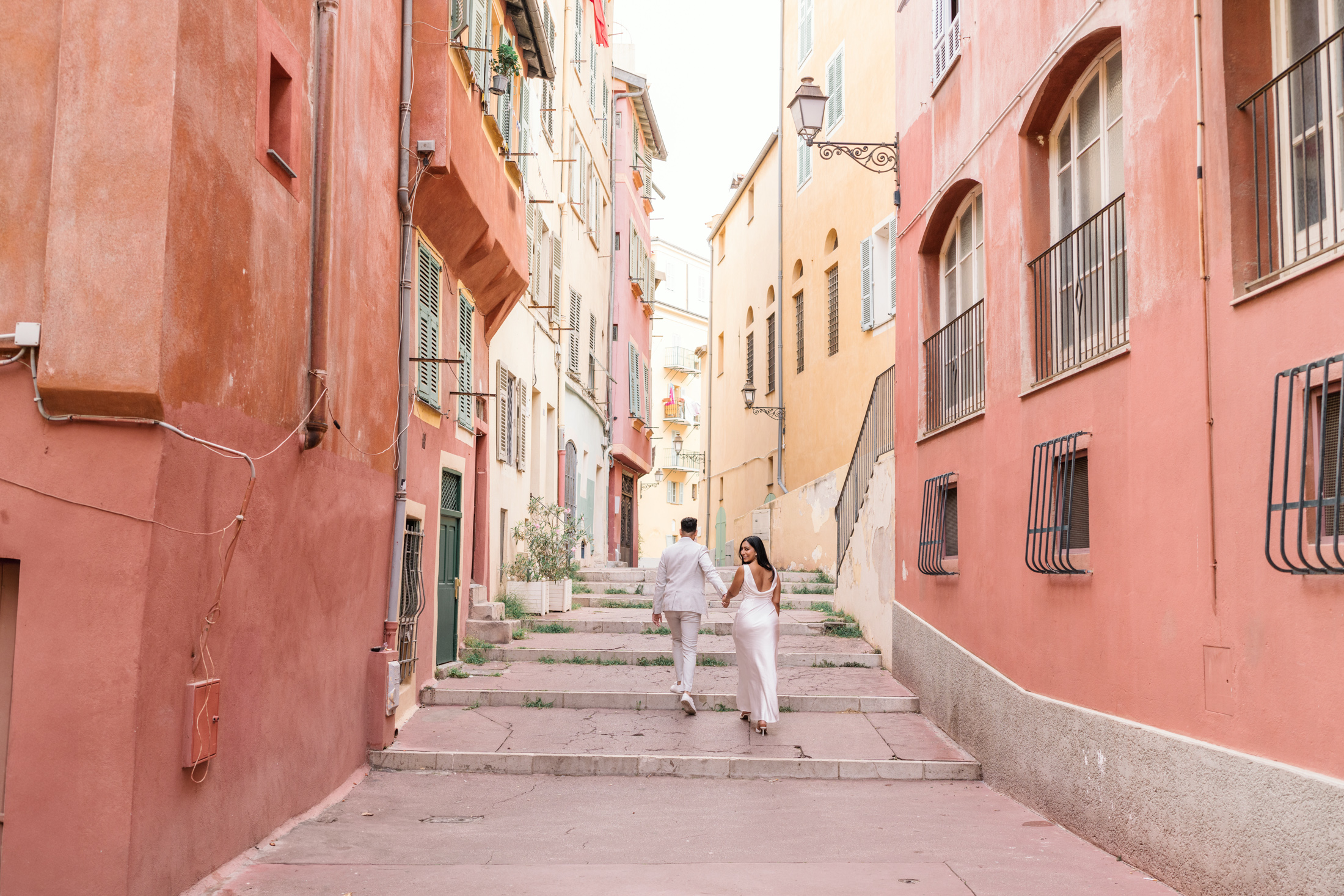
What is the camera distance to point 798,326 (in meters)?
26.0

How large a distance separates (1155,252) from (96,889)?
249 inches

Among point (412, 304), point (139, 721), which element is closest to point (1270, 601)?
point (139, 721)

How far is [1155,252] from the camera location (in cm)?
664

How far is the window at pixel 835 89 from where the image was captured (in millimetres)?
22562

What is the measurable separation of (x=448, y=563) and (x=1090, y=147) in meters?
7.80

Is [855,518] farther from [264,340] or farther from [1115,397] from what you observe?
[264,340]

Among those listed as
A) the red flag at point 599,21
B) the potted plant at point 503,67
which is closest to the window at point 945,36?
the potted plant at point 503,67

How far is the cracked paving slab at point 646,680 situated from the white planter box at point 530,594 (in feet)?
A: 8.78

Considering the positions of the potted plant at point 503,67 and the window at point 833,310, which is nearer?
the potted plant at point 503,67

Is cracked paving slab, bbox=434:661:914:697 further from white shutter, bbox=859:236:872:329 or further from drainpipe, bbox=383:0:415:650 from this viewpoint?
white shutter, bbox=859:236:872:329

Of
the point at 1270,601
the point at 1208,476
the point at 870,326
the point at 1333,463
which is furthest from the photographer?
the point at 870,326

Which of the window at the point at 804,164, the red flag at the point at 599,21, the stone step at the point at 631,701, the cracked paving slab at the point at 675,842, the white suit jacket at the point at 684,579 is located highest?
the red flag at the point at 599,21

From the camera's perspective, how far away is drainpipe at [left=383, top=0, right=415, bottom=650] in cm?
985

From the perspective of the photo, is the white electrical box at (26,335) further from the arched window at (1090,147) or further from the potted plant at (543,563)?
the potted plant at (543,563)
